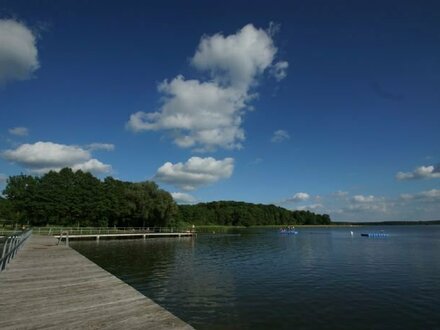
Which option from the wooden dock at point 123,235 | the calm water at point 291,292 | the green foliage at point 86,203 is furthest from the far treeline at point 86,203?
the calm water at point 291,292

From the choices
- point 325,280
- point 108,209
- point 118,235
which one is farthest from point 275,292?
point 108,209

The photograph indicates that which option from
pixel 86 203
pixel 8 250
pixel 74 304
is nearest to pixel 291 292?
pixel 74 304

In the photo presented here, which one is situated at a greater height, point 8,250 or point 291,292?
point 8,250

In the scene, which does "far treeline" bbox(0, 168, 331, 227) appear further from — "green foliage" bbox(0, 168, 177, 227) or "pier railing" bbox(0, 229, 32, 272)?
"pier railing" bbox(0, 229, 32, 272)

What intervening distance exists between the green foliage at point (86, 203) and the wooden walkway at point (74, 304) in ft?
253

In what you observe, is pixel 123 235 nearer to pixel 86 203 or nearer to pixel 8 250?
pixel 86 203

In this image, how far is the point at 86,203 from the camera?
303ft

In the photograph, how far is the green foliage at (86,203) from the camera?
296 ft

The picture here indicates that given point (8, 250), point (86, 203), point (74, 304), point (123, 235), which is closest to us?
point (74, 304)

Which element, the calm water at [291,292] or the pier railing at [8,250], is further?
the calm water at [291,292]

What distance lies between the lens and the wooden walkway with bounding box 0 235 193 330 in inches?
375

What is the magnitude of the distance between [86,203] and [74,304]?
3383 inches

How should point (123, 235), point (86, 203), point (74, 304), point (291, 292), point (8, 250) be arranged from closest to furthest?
1. point (74, 304)
2. point (8, 250)
3. point (291, 292)
4. point (123, 235)
5. point (86, 203)

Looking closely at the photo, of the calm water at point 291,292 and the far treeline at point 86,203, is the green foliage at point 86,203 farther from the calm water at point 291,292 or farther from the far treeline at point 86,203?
the calm water at point 291,292
